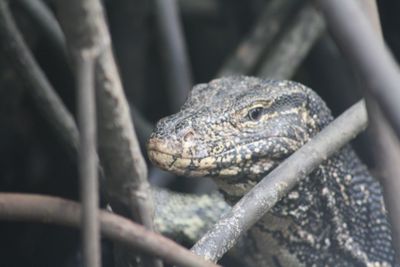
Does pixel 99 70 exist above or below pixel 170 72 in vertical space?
above

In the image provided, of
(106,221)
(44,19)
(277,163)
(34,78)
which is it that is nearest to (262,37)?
(44,19)

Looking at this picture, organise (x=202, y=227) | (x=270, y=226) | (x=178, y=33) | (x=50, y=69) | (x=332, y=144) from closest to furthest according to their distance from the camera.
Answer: (x=332, y=144) < (x=270, y=226) < (x=202, y=227) < (x=178, y=33) < (x=50, y=69)

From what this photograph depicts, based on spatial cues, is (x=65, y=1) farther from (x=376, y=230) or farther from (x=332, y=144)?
(x=376, y=230)

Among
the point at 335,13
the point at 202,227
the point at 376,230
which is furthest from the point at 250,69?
the point at 335,13

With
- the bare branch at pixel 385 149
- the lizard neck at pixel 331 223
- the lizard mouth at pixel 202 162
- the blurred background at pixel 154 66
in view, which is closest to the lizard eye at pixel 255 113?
the lizard mouth at pixel 202 162

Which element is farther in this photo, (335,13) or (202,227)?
(202,227)

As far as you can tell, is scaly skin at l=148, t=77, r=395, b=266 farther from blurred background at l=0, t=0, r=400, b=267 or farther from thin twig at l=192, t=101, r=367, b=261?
blurred background at l=0, t=0, r=400, b=267

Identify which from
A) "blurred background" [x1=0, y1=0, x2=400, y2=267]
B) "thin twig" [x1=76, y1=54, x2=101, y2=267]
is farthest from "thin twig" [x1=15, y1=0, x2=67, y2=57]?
"thin twig" [x1=76, y1=54, x2=101, y2=267]

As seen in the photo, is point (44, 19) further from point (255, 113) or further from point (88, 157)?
point (88, 157)
